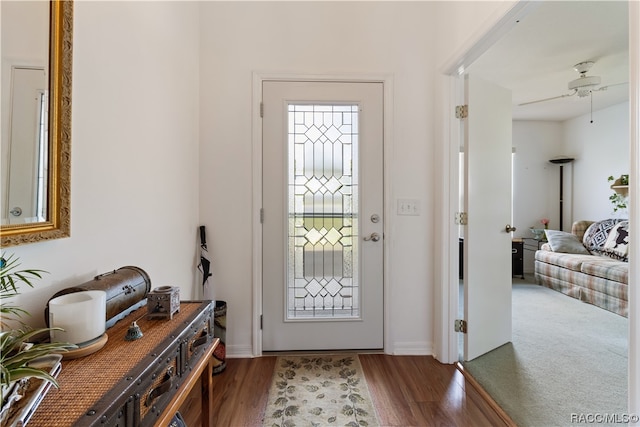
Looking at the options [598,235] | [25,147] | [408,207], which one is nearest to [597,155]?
[598,235]

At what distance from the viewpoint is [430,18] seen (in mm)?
2295

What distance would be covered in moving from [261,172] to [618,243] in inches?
177

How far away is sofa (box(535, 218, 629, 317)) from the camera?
3217 mm

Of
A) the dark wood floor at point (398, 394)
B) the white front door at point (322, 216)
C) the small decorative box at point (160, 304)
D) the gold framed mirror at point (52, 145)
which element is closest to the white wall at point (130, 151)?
the gold framed mirror at point (52, 145)

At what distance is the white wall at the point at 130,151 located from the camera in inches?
43.2

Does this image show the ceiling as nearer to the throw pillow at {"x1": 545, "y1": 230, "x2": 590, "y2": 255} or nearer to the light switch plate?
the light switch plate

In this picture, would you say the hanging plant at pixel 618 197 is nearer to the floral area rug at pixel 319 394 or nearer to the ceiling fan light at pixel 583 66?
the ceiling fan light at pixel 583 66

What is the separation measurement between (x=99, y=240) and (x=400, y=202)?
188cm

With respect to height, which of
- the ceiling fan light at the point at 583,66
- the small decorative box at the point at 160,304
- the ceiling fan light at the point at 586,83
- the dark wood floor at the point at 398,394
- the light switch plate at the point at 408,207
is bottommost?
the dark wood floor at the point at 398,394

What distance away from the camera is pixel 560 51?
2.90 m

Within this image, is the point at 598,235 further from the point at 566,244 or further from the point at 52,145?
the point at 52,145

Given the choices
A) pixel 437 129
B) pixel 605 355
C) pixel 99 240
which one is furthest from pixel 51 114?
pixel 605 355

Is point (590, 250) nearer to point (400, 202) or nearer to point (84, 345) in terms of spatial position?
point (400, 202)

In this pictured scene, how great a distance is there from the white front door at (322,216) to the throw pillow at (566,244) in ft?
11.5
